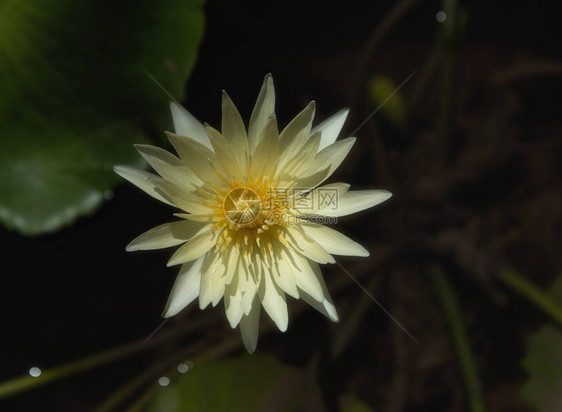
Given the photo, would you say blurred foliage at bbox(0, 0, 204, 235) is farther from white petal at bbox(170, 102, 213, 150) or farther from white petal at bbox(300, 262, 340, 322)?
white petal at bbox(300, 262, 340, 322)

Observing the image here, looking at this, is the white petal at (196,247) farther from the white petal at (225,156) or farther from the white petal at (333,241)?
the white petal at (333,241)

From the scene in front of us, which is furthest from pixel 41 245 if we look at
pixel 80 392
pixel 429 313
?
pixel 429 313

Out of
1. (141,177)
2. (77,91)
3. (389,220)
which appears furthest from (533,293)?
(77,91)

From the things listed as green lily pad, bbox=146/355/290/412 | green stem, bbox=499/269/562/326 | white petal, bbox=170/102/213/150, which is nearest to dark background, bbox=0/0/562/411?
green stem, bbox=499/269/562/326

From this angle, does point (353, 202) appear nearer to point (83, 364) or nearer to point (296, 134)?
point (296, 134)

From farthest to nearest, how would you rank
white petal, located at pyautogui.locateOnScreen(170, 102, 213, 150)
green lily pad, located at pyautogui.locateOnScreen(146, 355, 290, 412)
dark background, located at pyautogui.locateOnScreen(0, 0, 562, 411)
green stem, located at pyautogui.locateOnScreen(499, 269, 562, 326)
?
1. dark background, located at pyautogui.locateOnScreen(0, 0, 562, 411)
2. green stem, located at pyautogui.locateOnScreen(499, 269, 562, 326)
3. green lily pad, located at pyautogui.locateOnScreen(146, 355, 290, 412)
4. white petal, located at pyautogui.locateOnScreen(170, 102, 213, 150)

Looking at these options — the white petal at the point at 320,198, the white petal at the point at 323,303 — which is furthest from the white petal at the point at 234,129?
the white petal at the point at 323,303
